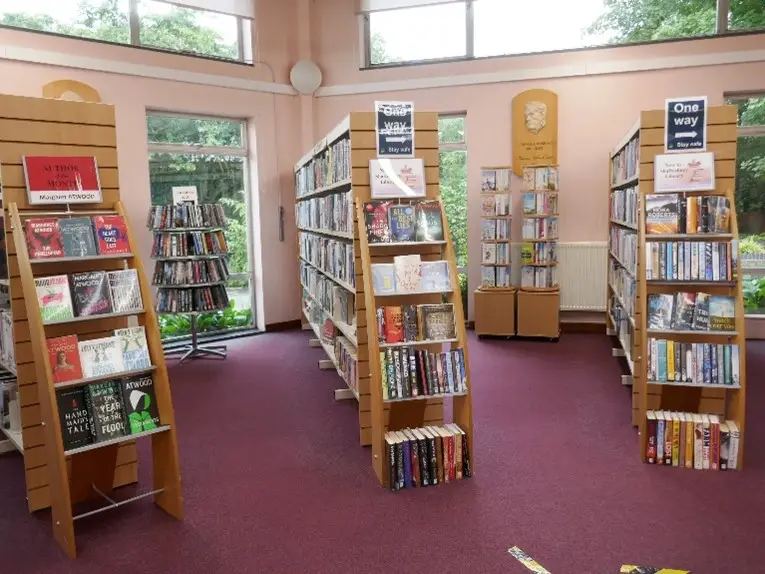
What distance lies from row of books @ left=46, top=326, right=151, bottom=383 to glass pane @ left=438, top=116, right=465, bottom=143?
587 centimetres

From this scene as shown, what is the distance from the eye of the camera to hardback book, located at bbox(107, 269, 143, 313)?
3266mm

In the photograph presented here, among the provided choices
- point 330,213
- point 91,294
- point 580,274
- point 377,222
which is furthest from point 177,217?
point 580,274

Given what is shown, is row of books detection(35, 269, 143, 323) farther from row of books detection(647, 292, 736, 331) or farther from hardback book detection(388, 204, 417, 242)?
row of books detection(647, 292, 736, 331)

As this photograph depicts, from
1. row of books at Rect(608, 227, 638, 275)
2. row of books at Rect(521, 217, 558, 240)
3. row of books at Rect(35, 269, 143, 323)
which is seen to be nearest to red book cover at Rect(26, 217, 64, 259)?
row of books at Rect(35, 269, 143, 323)

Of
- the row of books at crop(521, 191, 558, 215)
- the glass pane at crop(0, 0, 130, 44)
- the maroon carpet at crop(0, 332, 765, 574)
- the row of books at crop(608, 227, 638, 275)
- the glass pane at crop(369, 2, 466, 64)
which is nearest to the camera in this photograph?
the maroon carpet at crop(0, 332, 765, 574)

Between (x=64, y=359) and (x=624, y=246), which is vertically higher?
(x=624, y=246)

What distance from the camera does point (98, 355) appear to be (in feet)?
10.4

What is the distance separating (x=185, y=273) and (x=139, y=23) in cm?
288

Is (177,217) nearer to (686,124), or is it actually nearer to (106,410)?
(106,410)

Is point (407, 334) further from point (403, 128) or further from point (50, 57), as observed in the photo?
point (50, 57)

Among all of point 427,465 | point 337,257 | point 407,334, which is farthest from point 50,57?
point 427,465

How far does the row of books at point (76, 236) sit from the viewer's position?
310cm

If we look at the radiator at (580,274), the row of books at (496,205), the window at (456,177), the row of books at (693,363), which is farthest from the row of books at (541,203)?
the row of books at (693,363)

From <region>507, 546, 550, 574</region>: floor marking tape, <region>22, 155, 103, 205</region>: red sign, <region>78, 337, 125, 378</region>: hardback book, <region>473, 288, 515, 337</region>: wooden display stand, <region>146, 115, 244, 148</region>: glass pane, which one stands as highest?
<region>146, 115, 244, 148</region>: glass pane
